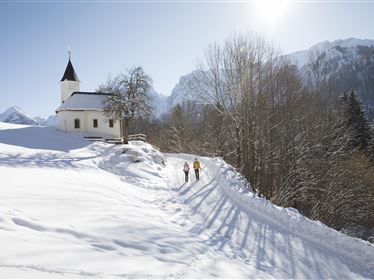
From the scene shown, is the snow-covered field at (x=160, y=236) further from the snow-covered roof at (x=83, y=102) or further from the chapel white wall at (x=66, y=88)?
A: the chapel white wall at (x=66, y=88)

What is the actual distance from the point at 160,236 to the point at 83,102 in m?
32.3

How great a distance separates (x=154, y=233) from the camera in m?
8.34

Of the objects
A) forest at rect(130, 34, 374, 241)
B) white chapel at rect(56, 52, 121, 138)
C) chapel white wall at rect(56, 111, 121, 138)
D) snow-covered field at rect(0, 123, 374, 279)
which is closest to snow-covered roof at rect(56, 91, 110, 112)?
white chapel at rect(56, 52, 121, 138)

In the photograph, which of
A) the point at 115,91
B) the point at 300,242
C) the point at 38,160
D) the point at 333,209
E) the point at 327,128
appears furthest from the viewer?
the point at 115,91

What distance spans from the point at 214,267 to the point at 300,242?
491cm

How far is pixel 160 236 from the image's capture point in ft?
27.0

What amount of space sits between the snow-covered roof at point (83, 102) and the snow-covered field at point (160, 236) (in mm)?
18918

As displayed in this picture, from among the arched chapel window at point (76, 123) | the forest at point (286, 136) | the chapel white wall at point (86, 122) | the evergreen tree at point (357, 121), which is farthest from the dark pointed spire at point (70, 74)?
the evergreen tree at point (357, 121)

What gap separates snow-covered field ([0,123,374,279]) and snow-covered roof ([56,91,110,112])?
62.1 ft

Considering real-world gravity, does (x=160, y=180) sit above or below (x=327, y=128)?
below

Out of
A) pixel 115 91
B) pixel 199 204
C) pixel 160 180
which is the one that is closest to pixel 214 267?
pixel 199 204

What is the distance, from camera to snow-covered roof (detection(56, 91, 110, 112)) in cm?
3612

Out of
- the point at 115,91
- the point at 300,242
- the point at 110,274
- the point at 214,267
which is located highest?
the point at 115,91

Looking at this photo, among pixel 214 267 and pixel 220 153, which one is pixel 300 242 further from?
pixel 220 153
